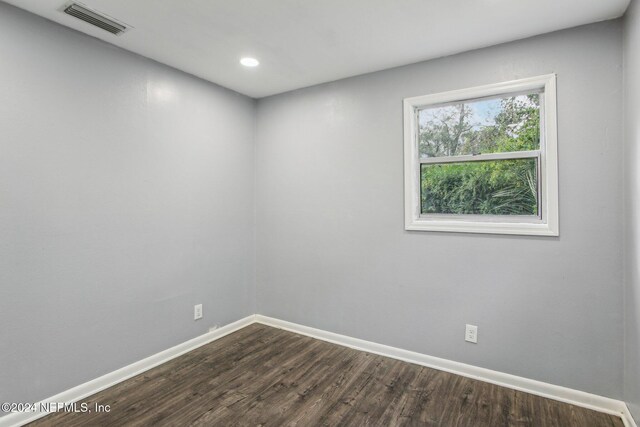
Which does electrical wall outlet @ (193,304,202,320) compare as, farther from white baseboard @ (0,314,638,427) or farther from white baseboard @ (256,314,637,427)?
white baseboard @ (256,314,637,427)

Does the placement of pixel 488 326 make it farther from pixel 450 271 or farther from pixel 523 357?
pixel 450 271

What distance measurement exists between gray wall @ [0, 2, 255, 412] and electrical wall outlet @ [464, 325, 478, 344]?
228 centimetres

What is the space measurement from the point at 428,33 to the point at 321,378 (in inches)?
104

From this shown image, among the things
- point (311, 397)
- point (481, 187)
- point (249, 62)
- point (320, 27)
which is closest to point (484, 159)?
point (481, 187)

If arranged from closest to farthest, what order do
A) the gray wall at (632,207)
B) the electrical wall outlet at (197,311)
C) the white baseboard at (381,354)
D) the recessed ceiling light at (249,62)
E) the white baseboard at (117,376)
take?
the gray wall at (632,207) < the white baseboard at (117,376) < the white baseboard at (381,354) < the recessed ceiling light at (249,62) < the electrical wall outlet at (197,311)

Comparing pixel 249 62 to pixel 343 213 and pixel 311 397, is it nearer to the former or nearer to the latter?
pixel 343 213

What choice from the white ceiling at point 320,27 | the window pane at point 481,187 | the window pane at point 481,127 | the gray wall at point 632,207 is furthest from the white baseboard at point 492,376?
the white ceiling at point 320,27

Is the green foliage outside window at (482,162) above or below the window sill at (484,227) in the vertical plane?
above

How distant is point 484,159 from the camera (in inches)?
101

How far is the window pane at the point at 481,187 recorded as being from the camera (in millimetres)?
2447

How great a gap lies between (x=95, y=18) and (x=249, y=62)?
1062 millimetres

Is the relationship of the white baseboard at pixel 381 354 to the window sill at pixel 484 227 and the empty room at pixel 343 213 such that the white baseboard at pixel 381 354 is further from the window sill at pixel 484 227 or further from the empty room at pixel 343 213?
the window sill at pixel 484 227

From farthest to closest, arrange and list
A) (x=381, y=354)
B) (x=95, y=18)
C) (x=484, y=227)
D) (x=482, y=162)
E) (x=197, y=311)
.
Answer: (x=197, y=311)
(x=381, y=354)
(x=482, y=162)
(x=484, y=227)
(x=95, y=18)

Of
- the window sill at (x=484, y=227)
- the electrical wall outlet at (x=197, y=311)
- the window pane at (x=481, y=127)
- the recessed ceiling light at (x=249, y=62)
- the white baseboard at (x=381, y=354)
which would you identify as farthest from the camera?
the electrical wall outlet at (x=197, y=311)
